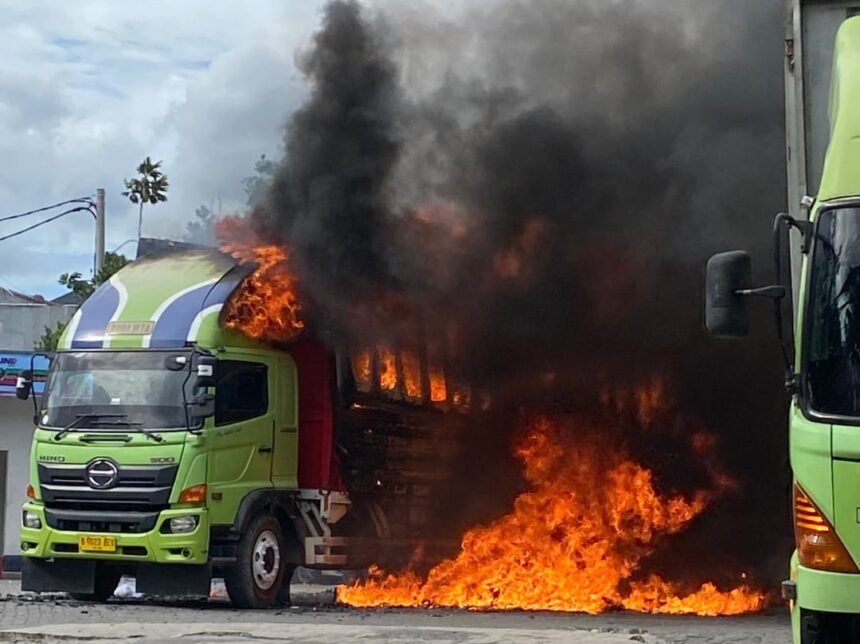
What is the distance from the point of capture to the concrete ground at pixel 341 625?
389 inches

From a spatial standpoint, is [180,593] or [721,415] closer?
[180,593]

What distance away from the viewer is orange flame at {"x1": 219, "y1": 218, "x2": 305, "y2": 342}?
43.7 feet

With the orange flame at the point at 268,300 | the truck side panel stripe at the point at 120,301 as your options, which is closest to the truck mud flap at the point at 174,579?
the truck side panel stripe at the point at 120,301

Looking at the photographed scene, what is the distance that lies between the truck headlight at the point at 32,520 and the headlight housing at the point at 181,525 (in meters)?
1.46

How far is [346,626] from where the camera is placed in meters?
11.0

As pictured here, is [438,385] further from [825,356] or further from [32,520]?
[825,356]

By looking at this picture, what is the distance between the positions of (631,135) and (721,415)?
310cm

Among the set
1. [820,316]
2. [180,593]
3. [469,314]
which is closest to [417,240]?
[469,314]

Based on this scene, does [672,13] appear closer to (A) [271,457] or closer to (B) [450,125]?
(B) [450,125]

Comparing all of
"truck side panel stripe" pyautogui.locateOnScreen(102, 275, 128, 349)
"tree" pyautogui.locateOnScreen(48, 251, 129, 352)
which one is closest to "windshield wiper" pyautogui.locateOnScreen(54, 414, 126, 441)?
"truck side panel stripe" pyautogui.locateOnScreen(102, 275, 128, 349)

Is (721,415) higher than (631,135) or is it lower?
lower

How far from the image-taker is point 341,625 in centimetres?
1111

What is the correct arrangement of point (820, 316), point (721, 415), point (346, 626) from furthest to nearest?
point (721, 415)
point (346, 626)
point (820, 316)

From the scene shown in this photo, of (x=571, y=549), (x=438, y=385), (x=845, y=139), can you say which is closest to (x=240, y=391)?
(x=438, y=385)
